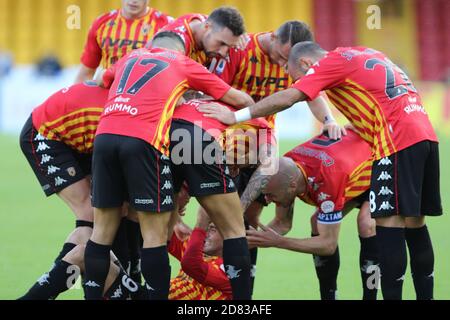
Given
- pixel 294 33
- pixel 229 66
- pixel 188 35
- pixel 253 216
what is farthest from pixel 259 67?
pixel 253 216

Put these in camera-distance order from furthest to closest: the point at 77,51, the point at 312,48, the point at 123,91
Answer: the point at 77,51 → the point at 312,48 → the point at 123,91

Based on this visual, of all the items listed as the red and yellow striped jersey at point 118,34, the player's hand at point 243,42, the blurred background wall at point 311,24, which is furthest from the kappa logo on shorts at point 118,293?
the blurred background wall at point 311,24

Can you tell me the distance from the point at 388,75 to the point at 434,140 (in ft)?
1.72

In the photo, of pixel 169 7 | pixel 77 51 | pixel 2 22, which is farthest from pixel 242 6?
pixel 2 22

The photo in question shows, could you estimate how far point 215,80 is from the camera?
5438mm

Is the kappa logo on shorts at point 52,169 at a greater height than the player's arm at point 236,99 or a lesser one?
lesser

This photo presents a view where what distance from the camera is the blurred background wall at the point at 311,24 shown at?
23594 millimetres

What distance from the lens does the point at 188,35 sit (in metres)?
6.39

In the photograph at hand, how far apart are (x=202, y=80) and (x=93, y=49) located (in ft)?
8.13

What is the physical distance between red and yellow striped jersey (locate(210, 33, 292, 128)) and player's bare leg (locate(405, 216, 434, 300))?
1596mm

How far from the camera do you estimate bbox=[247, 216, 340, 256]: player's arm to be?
5727 millimetres

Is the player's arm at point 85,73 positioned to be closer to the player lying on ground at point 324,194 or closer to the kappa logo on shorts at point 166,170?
the player lying on ground at point 324,194

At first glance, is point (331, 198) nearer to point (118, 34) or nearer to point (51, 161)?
point (51, 161)

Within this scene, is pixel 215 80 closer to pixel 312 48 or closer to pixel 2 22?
pixel 312 48
